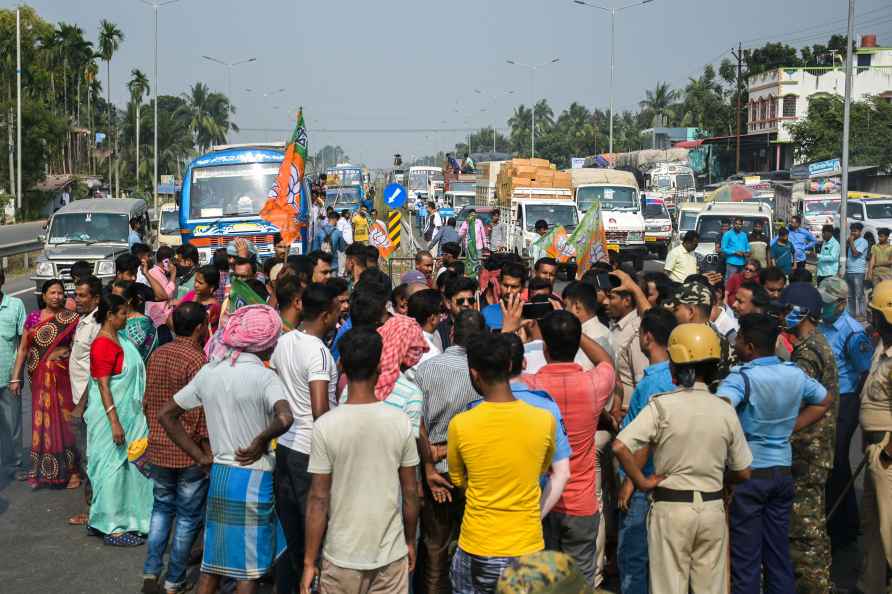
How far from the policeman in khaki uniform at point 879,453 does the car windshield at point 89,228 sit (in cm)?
1822

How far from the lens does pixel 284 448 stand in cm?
556

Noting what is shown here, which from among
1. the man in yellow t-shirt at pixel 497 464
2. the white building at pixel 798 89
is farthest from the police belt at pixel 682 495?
the white building at pixel 798 89

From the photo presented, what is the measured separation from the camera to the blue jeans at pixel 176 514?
243 inches

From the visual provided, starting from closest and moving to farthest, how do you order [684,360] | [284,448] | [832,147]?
[684,360] → [284,448] → [832,147]

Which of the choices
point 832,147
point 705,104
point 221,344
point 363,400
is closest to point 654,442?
point 363,400

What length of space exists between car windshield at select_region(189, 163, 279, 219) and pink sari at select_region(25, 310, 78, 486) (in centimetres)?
1179

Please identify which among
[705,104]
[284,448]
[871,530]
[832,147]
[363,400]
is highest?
[705,104]

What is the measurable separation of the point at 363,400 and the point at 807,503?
118 inches

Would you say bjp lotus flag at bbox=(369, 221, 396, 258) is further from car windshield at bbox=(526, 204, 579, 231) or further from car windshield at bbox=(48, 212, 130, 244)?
car windshield at bbox=(526, 204, 579, 231)

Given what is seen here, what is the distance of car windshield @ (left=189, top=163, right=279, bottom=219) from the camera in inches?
805

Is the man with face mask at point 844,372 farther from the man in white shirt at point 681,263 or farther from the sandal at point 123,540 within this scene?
the man in white shirt at point 681,263

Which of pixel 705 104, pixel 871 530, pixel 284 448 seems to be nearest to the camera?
pixel 284 448

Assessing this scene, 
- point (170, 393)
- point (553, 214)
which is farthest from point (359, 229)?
point (170, 393)

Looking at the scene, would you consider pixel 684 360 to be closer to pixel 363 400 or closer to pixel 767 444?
pixel 767 444
